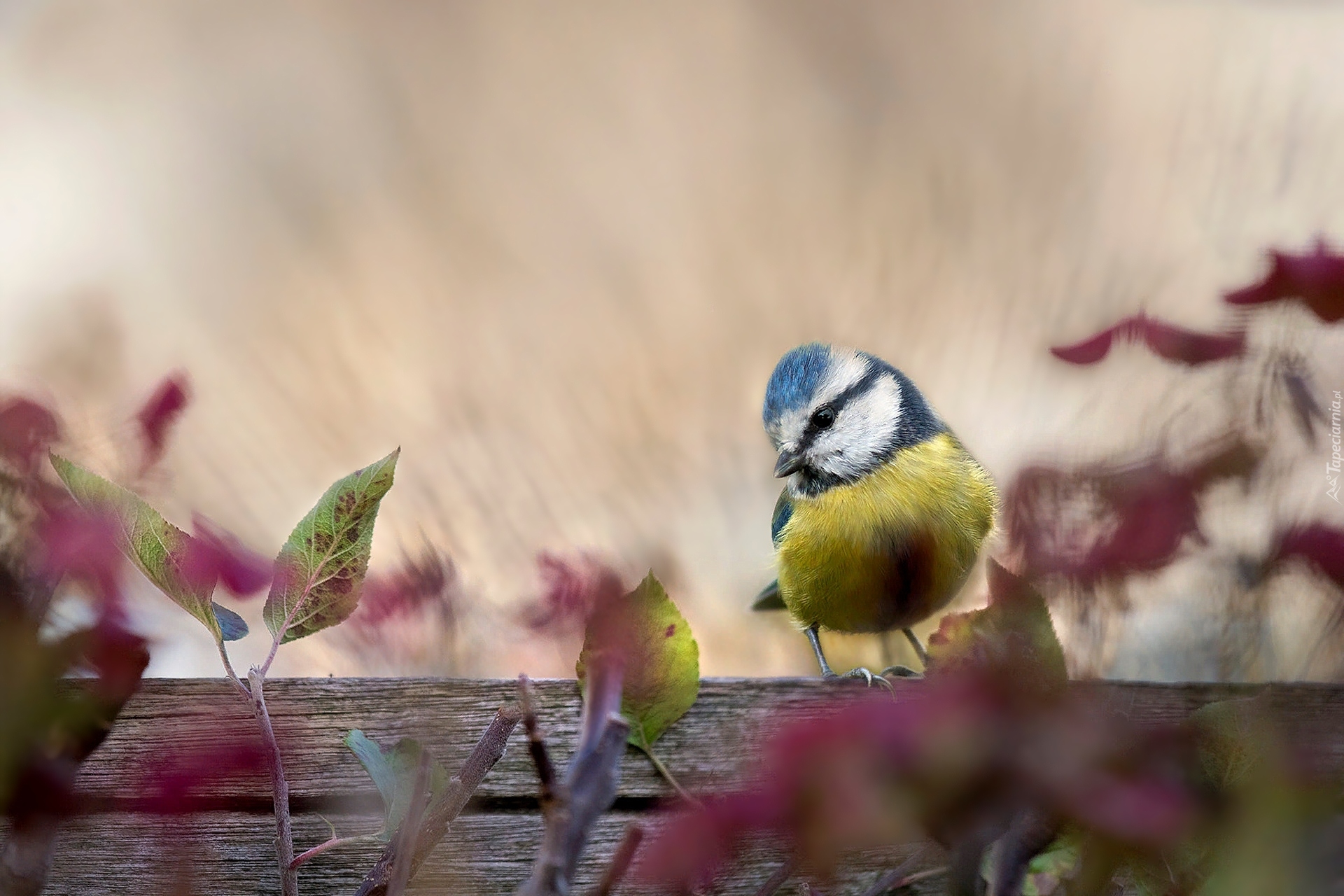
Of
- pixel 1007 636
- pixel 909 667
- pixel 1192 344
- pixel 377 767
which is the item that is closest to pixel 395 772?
pixel 377 767

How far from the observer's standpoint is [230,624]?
385mm

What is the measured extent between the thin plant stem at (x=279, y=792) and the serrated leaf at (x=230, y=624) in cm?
1

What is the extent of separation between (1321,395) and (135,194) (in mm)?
1214

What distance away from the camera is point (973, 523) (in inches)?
37.2

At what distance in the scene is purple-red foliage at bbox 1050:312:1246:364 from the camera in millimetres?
399

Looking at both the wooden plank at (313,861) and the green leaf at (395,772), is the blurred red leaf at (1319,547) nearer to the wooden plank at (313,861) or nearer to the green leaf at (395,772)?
the wooden plank at (313,861)

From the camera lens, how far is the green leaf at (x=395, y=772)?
0.38m

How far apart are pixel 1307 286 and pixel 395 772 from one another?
15.3 inches

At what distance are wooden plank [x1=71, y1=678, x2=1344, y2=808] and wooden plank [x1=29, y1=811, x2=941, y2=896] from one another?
0.01 m

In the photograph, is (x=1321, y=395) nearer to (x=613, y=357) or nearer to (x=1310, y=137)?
(x=1310, y=137)

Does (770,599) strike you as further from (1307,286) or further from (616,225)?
(1307,286)

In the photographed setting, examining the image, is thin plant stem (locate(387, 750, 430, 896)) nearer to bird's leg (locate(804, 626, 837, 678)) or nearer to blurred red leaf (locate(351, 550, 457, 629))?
blurred red leaf (locate(351, 550, 457, 629))

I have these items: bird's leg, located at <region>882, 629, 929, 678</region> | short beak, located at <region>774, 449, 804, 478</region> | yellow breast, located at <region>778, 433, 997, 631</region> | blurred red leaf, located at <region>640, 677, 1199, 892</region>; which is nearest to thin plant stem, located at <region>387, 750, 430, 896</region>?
blurred red leaf, located at <region>640, 677, 1199, 892</region>

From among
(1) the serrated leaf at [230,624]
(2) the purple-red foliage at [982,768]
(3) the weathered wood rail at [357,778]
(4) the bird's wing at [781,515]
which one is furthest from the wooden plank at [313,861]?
(4) the bird's wing at [781,515]
